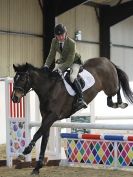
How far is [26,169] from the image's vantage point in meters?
6.59

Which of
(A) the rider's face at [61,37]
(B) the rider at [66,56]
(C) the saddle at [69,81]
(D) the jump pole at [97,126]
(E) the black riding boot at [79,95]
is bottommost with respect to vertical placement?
(D) the jump pole at [97,126]

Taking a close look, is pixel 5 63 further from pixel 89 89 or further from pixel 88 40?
pixel 89 89

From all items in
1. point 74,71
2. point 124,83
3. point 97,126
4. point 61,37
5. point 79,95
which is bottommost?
point 97,126

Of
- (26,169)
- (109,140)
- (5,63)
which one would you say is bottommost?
(26,169)

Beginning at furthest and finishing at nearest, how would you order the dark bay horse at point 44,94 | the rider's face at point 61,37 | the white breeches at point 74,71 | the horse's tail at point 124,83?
the horse's tail at point 124,83 → the white breeches at point 74,71 → the rider's face at point 61,37 → the dark bay horse at point 44,94

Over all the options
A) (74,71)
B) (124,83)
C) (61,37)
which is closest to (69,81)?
(74,71)

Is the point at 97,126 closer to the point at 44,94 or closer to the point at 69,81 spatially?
the point at 69,81

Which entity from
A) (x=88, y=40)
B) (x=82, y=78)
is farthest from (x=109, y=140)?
(x=88, y=40)

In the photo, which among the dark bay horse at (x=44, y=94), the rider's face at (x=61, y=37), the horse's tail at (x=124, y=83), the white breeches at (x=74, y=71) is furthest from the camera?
the horse's tail at (x=124, y=83)

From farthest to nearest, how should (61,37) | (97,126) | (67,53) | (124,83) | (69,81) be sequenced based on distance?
(124,83) < (97,126) < (69,81) < (67,53) < (61,37)

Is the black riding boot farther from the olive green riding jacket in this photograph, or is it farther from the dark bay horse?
the olive green riding jacket

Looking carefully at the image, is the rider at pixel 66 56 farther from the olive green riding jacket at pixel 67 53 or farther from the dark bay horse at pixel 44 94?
the dark bay horse at pixel 44 94

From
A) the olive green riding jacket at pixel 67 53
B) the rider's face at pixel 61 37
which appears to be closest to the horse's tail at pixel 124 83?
the olive green riding jacket at pixel 67 53

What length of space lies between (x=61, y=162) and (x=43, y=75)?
1.58 metres
